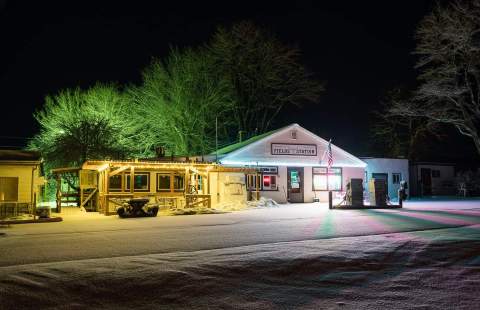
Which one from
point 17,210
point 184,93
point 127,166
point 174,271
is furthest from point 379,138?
point 174,271

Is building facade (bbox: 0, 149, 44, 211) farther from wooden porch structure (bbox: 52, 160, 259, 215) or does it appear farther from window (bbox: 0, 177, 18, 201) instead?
wooden porch structure (bbox: 52, 160, 259, 215)

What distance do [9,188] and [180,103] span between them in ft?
65.8

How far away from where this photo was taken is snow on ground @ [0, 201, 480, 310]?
6.49m

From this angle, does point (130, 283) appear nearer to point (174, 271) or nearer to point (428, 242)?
point (174, 271)

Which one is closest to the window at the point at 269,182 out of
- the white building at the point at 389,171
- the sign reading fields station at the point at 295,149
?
the sign reading fields station at the point at 295,149

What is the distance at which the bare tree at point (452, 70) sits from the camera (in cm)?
3131

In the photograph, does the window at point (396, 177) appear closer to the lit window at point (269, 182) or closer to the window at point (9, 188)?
the lit window at point (269, 182)

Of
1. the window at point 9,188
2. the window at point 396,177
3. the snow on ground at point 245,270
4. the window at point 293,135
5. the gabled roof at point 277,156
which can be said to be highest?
the window at point 293,135

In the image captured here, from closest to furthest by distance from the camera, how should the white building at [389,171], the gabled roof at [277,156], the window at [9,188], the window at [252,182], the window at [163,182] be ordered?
the window at [9,188] → the window at [163,182] → the window at [252,182] → the gabled roof at [277,156] → the white building at [389,171]

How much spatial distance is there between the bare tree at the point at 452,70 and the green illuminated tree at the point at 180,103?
637 inches

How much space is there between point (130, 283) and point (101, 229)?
31.1 ft

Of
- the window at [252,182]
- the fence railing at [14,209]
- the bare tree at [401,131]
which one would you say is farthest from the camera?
the bare tree at [401,131]

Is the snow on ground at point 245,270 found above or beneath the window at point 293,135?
beneath

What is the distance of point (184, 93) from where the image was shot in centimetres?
4153
